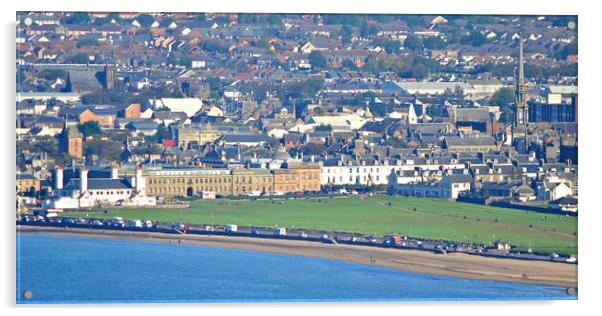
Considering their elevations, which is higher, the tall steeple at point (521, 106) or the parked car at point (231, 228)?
the tall steeple at point (521, 106)

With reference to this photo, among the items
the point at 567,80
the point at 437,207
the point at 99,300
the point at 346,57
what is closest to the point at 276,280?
the point at 99,300

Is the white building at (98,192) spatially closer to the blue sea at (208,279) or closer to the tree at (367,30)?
the blue sea at (208,279)

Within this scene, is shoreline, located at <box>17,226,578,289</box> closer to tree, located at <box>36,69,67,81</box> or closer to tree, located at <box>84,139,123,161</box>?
tree, located at <box>84,139,123,161</box>

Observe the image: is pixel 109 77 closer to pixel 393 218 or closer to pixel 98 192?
pixel 98 192

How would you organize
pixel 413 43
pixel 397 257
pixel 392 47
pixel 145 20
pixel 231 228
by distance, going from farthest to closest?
pixel 392 47
pixel 413 43
pixel 145 20
pixel 231 228
pixel 397 257

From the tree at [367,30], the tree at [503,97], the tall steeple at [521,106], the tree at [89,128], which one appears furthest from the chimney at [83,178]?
the tree at [503,97]

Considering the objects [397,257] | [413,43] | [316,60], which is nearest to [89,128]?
[413,43]

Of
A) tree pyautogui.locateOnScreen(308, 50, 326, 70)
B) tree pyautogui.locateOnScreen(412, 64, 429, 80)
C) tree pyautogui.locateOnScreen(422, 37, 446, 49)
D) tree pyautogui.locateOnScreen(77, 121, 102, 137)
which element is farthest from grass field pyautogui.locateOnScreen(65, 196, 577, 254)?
tree pyautogui.locateOnScreen(412, 64, 429, 80)
